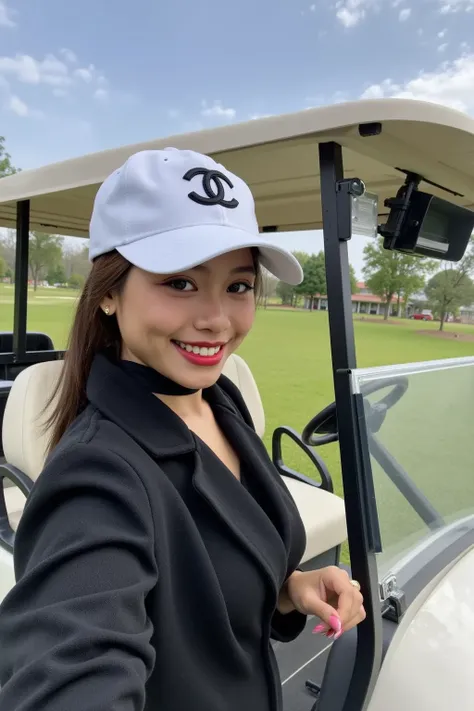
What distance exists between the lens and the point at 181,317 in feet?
2.59

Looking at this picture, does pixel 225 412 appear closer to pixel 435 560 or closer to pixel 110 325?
pixel 110 325

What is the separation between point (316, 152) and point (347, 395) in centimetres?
58

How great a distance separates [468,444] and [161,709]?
1.32m

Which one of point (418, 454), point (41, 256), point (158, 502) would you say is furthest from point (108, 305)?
point (41, 256)

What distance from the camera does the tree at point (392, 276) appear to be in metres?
2.04

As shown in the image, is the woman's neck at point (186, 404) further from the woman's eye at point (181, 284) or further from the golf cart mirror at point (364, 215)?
the golf cart mirror at point (364, 215)

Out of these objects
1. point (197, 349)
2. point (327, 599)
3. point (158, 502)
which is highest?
point (197, 349)

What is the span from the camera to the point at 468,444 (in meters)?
1.70

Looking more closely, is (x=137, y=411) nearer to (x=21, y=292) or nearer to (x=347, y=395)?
(x=347, y=395)

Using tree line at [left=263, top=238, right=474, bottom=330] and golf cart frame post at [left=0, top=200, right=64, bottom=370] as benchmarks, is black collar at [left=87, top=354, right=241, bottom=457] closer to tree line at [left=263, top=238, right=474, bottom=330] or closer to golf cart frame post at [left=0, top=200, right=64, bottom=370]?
tree line at [left=263, top=238, right=474, bottom=330]

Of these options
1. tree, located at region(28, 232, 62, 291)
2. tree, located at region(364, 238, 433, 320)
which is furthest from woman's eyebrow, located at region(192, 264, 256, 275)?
tree, located at region(28, 232, 62, 291)

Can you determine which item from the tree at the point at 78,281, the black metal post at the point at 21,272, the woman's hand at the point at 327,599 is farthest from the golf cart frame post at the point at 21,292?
the woman's hand at the point at 327,599

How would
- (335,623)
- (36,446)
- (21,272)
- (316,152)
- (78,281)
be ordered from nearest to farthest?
(335,623) < (78,281) < (316,152) < (36,446) < (21,272)

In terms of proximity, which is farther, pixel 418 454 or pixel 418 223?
pixel 418 454
